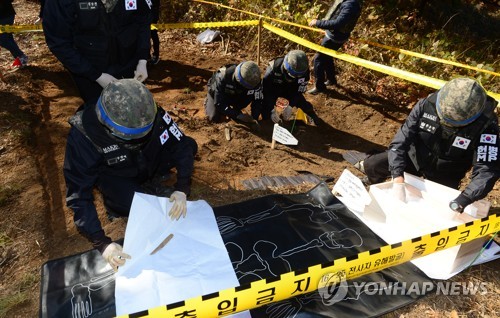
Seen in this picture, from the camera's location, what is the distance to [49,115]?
541cm

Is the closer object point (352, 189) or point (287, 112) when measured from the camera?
point (352, 189)

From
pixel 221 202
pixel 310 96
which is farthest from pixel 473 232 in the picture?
pixel 310 96

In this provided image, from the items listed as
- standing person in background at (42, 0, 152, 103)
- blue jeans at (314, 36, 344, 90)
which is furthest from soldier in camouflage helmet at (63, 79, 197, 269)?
blue jeans at (314, 36, 344, 90)

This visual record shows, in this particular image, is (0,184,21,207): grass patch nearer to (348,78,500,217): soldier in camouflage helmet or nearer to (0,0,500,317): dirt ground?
(0,0,500,317): dirt ground

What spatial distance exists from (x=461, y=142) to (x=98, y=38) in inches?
149

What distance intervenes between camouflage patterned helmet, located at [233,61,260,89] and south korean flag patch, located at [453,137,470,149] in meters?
2.80

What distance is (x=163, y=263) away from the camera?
8.50ft

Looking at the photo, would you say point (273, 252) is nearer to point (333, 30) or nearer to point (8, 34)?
point (333, 30)

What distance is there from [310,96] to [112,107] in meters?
5.07

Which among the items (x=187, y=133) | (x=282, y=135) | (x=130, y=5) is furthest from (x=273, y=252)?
(x=187, y=133)

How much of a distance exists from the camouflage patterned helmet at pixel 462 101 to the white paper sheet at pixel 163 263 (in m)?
2.28

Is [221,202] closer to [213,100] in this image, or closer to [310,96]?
[213,100]

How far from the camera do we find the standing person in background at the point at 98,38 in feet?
10.6

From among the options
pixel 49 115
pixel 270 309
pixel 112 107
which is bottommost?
pixel 49 115
